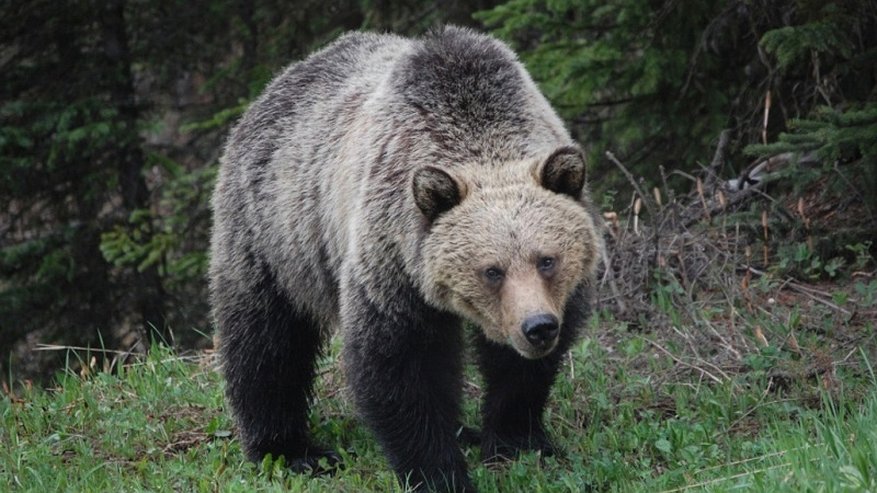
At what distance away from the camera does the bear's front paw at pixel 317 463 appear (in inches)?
258

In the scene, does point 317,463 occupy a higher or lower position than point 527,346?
lower

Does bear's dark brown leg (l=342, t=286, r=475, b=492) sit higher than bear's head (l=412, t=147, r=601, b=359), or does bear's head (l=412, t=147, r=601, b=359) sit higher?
bear's head (l=412, t=147, r=601, b=359)

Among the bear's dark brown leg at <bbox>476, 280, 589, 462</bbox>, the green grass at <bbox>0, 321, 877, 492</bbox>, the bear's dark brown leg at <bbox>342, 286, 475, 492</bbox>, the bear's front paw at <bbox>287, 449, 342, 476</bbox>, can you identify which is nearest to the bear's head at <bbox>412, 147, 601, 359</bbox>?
the bear's dark brown leg at <bbox>342, 286, 475, 492</bbox>

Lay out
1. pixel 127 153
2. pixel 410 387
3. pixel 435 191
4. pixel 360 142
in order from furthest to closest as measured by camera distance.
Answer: pixel 127 153 → pixel 360 142 → pixel 410 387 → pixel 435 191

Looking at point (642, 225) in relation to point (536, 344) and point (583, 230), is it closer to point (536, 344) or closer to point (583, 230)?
point (583, 230)

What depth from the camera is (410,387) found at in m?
5.57

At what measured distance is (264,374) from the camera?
676 centimetres

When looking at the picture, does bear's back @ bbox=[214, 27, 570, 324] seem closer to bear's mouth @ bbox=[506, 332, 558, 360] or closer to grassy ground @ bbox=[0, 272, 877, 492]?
bear's mouth @ bbox=[506, 332, 558, 360]

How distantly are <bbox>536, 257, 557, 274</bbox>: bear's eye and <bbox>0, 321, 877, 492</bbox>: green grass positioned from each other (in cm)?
105

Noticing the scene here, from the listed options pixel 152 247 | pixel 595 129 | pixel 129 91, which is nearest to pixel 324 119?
pixel 595 129

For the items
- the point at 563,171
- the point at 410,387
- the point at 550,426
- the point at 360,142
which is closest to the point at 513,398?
the point at 550,426

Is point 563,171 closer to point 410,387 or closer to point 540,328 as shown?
point 540,328

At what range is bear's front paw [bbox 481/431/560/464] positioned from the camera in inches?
246

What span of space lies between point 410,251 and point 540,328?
810 mm
